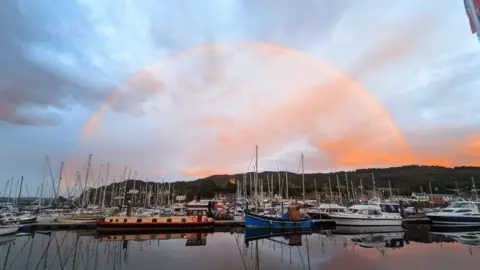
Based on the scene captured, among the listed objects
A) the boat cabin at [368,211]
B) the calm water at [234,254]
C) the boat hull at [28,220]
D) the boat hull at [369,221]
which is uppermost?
the boat cabin at [368,211]

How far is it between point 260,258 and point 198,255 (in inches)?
191

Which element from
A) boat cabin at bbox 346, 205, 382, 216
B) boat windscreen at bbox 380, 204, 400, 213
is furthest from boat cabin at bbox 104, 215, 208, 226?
boat windscreen at bbox 380, 204, 400, 213

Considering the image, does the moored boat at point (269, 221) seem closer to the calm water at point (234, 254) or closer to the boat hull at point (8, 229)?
the calm water at point (234, 254)

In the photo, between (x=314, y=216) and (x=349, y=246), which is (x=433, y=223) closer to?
(x=314, y=216)

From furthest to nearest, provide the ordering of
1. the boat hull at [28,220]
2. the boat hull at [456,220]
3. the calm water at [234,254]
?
the boat hull at [456,220] < the boat hull at [28,220] < the calm water at [234,254]

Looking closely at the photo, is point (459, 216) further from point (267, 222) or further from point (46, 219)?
point (46, 219)

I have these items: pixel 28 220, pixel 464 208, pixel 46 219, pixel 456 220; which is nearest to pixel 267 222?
pixel 456 220

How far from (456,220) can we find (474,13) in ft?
135

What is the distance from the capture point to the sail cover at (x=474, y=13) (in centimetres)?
1570

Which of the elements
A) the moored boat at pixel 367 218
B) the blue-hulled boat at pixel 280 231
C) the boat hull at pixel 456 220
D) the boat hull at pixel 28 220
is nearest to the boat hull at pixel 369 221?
the moored boat at pixel 367 218

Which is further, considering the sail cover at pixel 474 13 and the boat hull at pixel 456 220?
the boat hull at pixel 456 220

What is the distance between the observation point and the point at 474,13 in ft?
52.6

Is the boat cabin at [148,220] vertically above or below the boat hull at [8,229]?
above

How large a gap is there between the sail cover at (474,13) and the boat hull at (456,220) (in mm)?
39190
